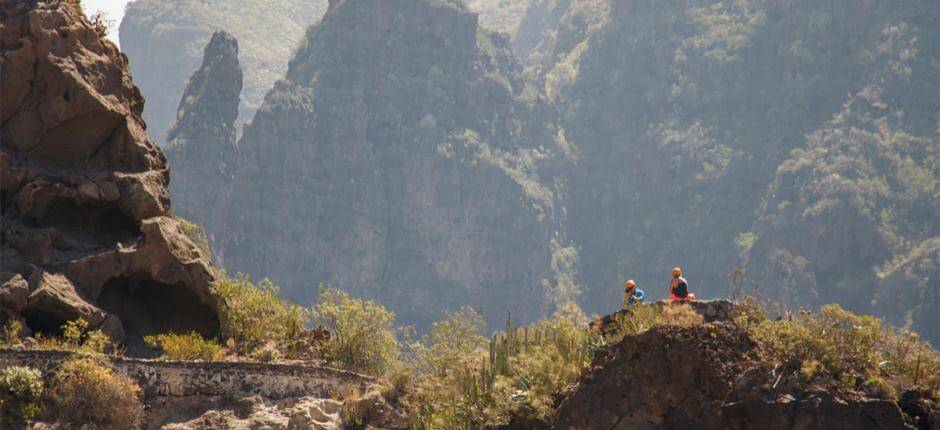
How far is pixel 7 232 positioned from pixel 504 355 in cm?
1258

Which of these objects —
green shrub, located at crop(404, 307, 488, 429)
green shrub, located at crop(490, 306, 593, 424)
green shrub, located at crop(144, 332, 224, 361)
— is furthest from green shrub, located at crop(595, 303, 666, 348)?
green shrub, located at crop(144, 332, 224, 361)

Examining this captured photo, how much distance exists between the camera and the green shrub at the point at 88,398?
3008 centimetres

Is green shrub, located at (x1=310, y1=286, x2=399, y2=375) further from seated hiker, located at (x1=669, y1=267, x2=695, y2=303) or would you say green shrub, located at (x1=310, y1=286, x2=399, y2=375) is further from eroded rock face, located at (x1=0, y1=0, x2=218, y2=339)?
seated hiker, located at (x1=669, y1=267, x2=695, y2=303)

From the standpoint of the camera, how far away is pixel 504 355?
3516 cm

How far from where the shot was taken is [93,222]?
36.0m

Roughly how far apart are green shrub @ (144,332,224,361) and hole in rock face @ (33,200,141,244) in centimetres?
291

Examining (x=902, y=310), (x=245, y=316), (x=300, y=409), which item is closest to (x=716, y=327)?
(x=300, y=409)

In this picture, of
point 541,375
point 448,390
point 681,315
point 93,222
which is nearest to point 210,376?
point 448,390

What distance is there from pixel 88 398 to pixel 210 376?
308cm

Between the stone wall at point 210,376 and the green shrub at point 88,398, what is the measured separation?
44 centimetres

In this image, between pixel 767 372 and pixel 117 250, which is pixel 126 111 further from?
pixel 767 372

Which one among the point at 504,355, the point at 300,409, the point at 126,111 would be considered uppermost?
the point at 126,111

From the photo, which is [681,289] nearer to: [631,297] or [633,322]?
[631,297]

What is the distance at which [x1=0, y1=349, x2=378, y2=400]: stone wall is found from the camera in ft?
100
